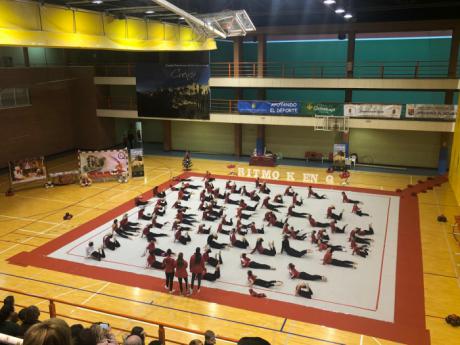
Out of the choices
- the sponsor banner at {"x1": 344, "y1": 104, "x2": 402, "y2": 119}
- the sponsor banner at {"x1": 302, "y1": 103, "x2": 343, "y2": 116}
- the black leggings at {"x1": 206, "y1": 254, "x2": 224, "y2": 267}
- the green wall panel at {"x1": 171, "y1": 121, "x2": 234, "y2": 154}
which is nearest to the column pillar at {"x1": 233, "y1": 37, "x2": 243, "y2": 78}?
the green wall panel at {"x1": 171, "y1": 121, "x2": 234, "y2": 154}

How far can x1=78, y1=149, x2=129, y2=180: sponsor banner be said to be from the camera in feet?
86.6

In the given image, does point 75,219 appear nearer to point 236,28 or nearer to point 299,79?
point 236,28

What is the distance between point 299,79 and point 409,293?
61.7 ft

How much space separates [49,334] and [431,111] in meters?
28.6

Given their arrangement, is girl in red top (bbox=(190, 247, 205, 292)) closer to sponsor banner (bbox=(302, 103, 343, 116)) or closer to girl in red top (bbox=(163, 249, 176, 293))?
girl in red top (bbox=(163, 249, 176, 293))

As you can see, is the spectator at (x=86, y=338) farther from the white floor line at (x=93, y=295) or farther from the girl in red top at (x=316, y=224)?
the girl in red top at (x=316, y=224)

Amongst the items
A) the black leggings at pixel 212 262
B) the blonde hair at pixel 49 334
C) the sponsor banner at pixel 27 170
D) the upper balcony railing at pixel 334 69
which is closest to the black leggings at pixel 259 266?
the black leggings at pixel 212 262

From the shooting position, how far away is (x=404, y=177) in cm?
2767

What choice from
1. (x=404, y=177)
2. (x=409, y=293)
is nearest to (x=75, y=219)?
(x=409, y=293)

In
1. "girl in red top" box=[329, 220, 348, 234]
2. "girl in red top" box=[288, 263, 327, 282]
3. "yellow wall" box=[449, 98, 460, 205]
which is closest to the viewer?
"girl in red top" box=[288, 263, 327, 282]

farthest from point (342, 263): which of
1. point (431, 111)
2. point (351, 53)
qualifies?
point (351, 53)

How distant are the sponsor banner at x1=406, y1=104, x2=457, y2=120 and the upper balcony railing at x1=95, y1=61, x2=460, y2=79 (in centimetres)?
245

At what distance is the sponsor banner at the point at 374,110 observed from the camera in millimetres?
27344

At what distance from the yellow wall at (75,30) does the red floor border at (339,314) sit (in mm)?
8216
